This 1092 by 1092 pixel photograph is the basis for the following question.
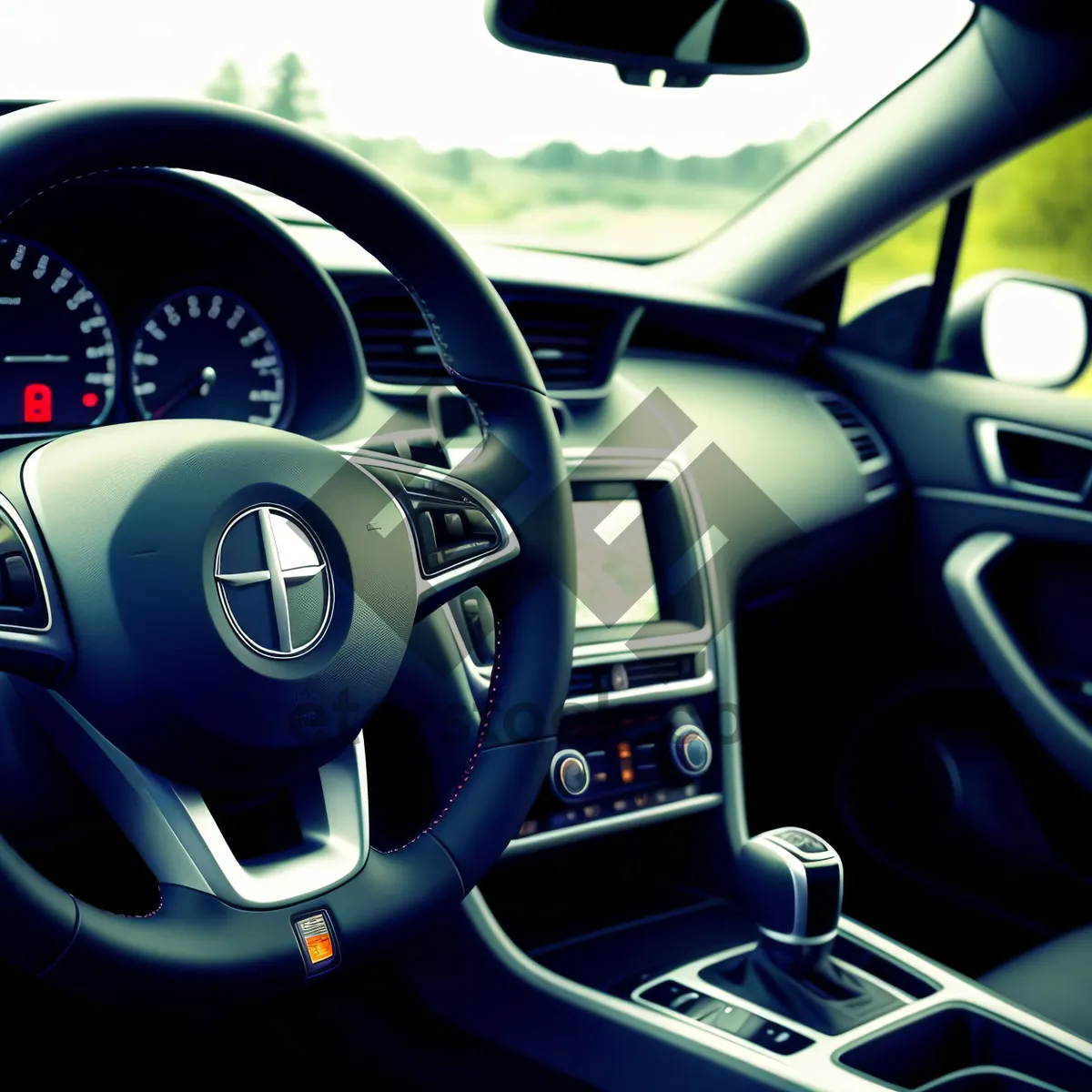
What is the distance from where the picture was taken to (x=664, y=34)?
1.86 meters

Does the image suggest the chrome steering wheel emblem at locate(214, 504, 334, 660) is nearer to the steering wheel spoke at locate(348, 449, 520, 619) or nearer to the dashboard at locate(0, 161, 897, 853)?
the steering wheel spoke at locate(348, 449, 520, 619)

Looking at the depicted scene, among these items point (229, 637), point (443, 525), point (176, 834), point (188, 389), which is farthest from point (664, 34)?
point (176, 834)

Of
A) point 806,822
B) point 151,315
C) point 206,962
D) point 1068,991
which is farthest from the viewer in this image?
point 806,822

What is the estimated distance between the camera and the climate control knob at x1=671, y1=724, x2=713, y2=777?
177cm

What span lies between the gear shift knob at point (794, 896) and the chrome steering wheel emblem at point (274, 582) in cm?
80

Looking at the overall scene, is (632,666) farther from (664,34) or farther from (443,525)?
(664,34)

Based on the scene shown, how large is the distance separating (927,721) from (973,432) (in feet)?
1.88

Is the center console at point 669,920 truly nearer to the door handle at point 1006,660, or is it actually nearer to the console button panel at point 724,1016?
the console button panel at point 724,1016

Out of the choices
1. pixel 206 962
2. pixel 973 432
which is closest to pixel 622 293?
pixel 973 432

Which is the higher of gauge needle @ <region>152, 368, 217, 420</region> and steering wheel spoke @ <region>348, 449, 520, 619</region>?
gauge needle @ <region>152, 368, 217, 420</region>

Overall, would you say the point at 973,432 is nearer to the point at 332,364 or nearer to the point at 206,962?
the point at 332,364

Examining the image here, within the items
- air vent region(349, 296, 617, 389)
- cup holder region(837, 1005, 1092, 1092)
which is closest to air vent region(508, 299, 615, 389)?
air vent region(349, 296, 617, 389)

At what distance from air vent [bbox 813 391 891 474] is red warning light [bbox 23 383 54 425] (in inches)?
59.1

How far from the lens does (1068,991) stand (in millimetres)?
1938
